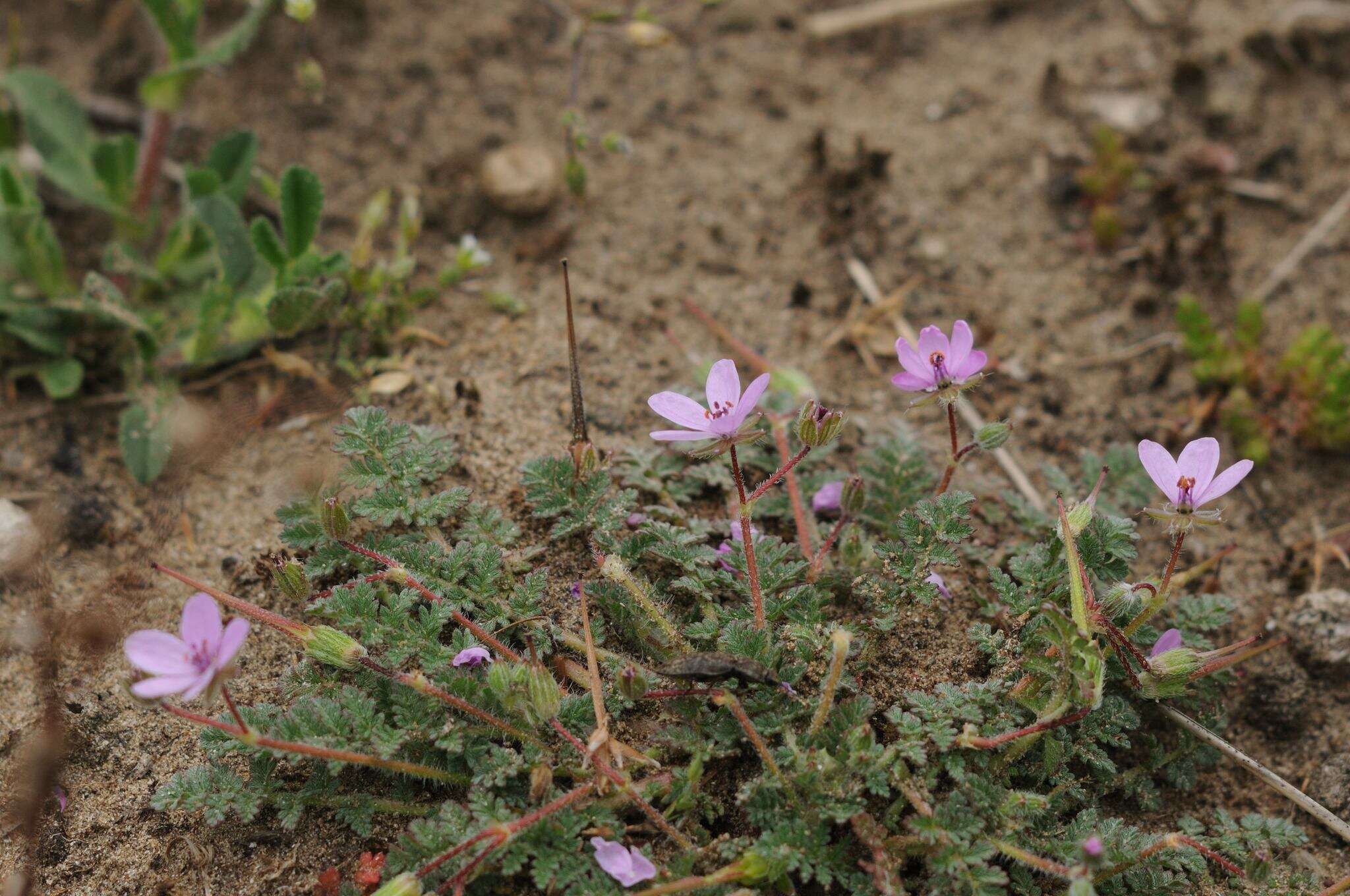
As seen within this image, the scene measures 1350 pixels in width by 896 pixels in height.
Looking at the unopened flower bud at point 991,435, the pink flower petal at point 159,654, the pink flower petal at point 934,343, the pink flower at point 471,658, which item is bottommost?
the pink flower at point 471,658

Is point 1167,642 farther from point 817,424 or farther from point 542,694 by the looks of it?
point 542,694

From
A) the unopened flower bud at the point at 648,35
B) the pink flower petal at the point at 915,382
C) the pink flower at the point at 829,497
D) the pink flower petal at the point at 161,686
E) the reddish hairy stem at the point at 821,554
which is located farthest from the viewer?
the unopened flower bud at the point at 648,35

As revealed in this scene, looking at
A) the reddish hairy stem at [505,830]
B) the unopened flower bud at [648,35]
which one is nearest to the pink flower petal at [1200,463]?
the reddish hairy stem at [505,830]

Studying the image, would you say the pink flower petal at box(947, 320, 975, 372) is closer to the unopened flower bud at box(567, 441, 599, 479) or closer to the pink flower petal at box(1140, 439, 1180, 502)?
A: the pink flower petal at box(1140, 439, 1180, 502)

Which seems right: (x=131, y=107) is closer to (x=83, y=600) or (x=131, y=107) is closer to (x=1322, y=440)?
(x=83, y=600)

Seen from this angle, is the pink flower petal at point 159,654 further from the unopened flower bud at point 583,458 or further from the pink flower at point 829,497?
the pink flower at point 829,497

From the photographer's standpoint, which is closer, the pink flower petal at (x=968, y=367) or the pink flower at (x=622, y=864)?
the pink flower at (x=622, y=864)

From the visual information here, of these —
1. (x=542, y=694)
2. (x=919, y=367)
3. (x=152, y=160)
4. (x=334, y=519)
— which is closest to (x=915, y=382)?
(x=919, y=367)
